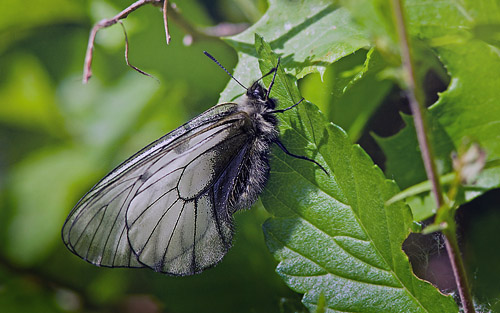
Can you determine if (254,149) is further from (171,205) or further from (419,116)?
(419,116)

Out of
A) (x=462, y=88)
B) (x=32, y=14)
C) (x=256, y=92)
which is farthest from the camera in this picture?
(x=32, y=14)

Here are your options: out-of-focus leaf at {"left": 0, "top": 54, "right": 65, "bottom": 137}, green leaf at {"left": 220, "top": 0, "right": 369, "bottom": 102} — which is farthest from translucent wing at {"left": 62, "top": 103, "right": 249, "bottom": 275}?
out-of-focus leaf at {"left": 0, "top": 54, "right": 65, "bottom": 137}

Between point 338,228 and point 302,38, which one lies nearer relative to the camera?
point 338,228

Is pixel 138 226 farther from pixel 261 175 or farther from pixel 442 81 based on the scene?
pixel 442 81

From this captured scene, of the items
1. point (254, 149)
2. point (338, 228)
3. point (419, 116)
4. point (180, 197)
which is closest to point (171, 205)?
point (180, 197)

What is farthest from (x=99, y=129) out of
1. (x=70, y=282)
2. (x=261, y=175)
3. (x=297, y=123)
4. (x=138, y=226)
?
(x=297, y=123)
